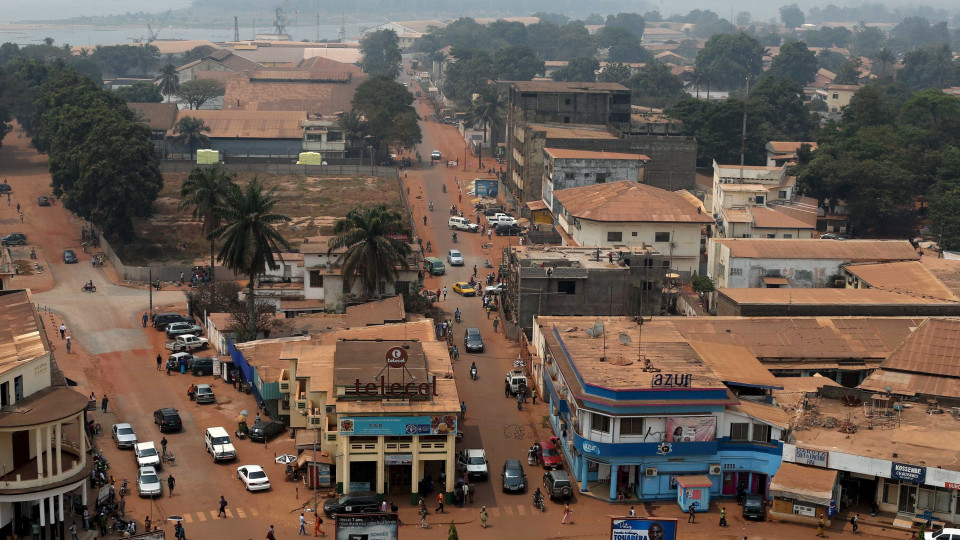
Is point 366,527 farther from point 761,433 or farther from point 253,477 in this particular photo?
point 761,433

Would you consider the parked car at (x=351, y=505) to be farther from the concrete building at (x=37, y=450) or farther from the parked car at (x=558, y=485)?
the concrete building at (x=37, y=450)

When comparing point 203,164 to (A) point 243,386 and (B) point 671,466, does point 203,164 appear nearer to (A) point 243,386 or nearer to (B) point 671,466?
(A) point 243,386

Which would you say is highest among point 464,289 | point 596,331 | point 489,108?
point 489,108

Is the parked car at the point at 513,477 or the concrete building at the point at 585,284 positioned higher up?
the concrete building at the point at 585,284

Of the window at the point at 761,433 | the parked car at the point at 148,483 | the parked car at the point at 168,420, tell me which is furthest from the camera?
the parked car at the point at 168,420

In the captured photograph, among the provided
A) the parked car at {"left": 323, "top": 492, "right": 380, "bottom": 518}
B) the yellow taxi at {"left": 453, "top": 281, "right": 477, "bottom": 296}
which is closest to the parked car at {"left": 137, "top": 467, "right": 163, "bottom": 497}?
the parked car at {"left": 323, "top": 492, "right": 380, "bottom": 518}

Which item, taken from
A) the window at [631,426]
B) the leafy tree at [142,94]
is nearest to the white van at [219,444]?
the window at [631,426]

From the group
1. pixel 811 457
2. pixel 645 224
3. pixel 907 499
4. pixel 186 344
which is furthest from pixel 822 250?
pixel 186 344
